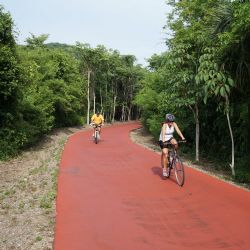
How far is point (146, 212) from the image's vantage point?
325 inches

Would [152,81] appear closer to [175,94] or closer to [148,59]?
[175,94]

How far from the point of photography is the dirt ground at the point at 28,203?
6703 millimetres

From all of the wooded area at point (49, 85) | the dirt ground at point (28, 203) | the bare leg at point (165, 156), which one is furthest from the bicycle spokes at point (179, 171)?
the wooded area at point (49, 85)

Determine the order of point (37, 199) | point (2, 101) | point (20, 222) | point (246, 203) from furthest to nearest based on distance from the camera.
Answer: point (2, 101) → point (37, 199) → point (246, 203) → point (20, 222)

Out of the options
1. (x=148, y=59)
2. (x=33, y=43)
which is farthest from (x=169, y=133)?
(x=148, y=59)

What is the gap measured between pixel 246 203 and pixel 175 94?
8.02 m

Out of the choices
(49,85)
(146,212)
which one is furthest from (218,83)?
(49,85)

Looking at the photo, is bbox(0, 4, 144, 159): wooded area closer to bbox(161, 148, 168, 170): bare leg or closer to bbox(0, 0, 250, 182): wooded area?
bbox(0, 0, 250, 182): wooded area

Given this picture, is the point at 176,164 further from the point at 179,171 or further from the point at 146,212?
the point at 146,212

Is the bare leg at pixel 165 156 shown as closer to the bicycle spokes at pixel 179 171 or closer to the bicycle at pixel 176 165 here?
the bicycle at pixel 176 165

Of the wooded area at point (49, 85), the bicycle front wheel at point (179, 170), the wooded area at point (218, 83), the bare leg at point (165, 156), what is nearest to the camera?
the bicycle front wheel at point (179, 170)

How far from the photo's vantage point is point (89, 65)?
51562mm

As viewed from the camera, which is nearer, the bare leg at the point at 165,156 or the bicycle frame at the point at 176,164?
the bicycle frame at the point at 176,164

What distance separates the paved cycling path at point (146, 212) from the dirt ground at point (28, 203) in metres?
0.25
